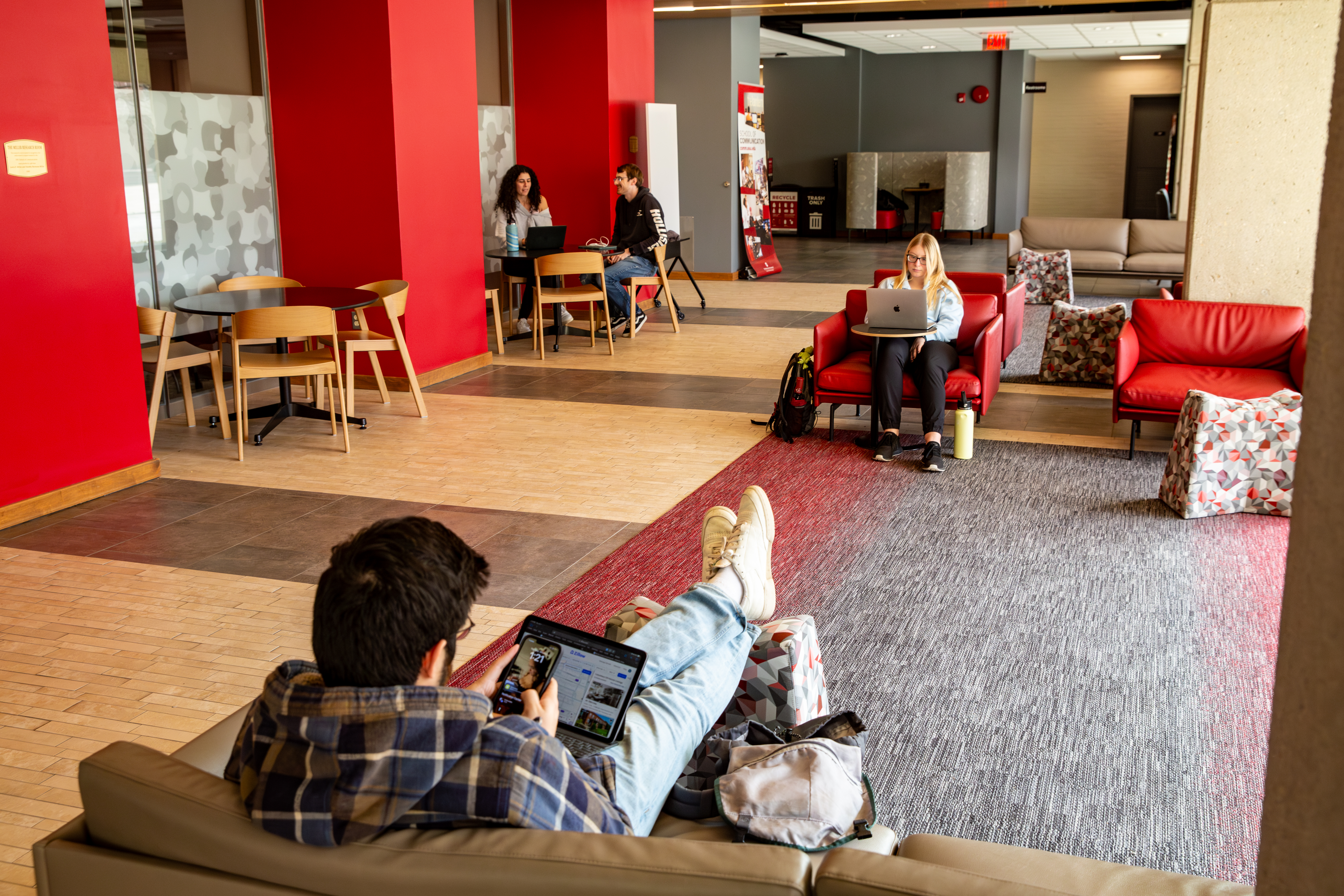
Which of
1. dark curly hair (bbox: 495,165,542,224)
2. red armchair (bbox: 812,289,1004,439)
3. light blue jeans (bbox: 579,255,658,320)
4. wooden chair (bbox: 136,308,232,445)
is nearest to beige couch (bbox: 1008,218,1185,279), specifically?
light blue jeans (bbox: 579,255,658,320)

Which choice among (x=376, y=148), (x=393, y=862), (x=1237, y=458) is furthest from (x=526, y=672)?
(x=376, y=148)

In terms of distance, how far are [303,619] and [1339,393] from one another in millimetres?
3731

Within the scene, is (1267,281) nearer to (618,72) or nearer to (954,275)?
(954,275)

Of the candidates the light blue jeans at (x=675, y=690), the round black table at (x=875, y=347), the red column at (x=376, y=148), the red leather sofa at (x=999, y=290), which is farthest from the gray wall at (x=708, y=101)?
the light blue jeans at (x=675, y=690)

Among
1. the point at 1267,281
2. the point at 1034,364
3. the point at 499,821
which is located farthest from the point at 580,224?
the point at 499,821

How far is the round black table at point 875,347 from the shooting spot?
6.16 metres

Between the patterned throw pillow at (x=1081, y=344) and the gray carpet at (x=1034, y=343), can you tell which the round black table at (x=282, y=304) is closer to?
the gray carpet at (x=1034, y=343)

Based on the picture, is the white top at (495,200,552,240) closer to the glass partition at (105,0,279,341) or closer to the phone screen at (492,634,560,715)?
the glass partition at (105,0,279,341)

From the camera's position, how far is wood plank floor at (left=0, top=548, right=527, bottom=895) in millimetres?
3053

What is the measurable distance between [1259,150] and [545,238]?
222 inches

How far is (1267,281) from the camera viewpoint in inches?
256

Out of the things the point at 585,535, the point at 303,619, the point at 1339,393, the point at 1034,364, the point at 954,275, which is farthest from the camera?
the point at 1034,364

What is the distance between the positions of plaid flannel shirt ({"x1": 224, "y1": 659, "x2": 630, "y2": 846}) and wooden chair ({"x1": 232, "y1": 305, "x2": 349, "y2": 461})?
4891mm

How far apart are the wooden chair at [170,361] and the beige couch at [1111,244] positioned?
8749 mm
